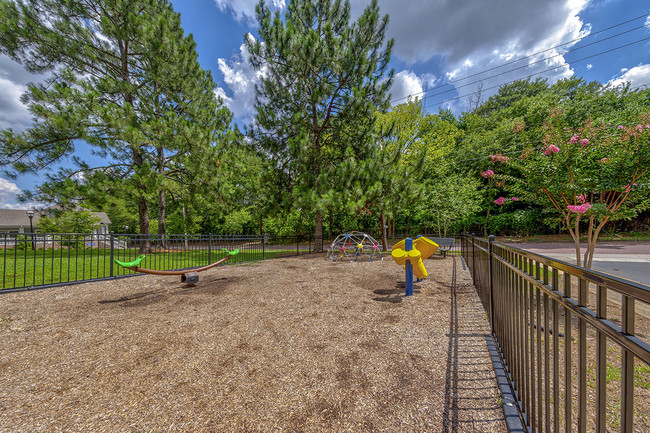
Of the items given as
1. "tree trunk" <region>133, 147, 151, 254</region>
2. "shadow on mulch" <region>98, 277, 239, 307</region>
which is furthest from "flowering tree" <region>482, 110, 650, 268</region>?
"tree trunk" <region>133, 147, 151, 254</region>

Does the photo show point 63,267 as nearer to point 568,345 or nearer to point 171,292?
point 171,292

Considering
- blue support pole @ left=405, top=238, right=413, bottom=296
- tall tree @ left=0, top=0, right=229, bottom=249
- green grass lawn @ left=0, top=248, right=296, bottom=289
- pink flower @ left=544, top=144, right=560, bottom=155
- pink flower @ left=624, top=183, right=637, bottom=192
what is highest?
tall tree @ left=0, top=0, right=229, bottom=249

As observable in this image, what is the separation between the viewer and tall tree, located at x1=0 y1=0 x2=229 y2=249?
29.7 feet

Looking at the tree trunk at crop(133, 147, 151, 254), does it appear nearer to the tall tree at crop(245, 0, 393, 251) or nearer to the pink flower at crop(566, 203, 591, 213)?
the tall tree at crop(245, 0, 393, 251)

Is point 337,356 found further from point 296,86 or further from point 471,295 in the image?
point 296,86

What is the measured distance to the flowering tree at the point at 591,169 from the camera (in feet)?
14.8

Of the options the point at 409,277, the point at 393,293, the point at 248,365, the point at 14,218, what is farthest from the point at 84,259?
the point at 14,218

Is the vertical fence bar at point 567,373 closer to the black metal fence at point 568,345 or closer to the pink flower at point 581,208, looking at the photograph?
the black metal fence at point 568,345

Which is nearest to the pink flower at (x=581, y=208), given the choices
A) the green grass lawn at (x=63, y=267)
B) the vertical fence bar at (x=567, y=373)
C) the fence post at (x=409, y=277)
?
the fence post at (x=409, y=277)

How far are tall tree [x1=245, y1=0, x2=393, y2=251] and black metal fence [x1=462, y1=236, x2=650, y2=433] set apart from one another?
8259 millimetres

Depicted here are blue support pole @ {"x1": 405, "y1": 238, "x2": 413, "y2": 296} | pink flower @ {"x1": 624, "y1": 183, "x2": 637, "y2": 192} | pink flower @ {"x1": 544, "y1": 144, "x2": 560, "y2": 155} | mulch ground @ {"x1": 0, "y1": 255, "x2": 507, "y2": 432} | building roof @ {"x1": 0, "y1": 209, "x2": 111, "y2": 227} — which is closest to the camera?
mulch ground @ {"x1": 0, "y1": 255, "x2": 507, "y2": 432}

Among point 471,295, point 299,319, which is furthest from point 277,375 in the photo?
point 471,295

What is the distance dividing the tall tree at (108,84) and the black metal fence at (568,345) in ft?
39.6

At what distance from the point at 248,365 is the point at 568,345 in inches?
106
